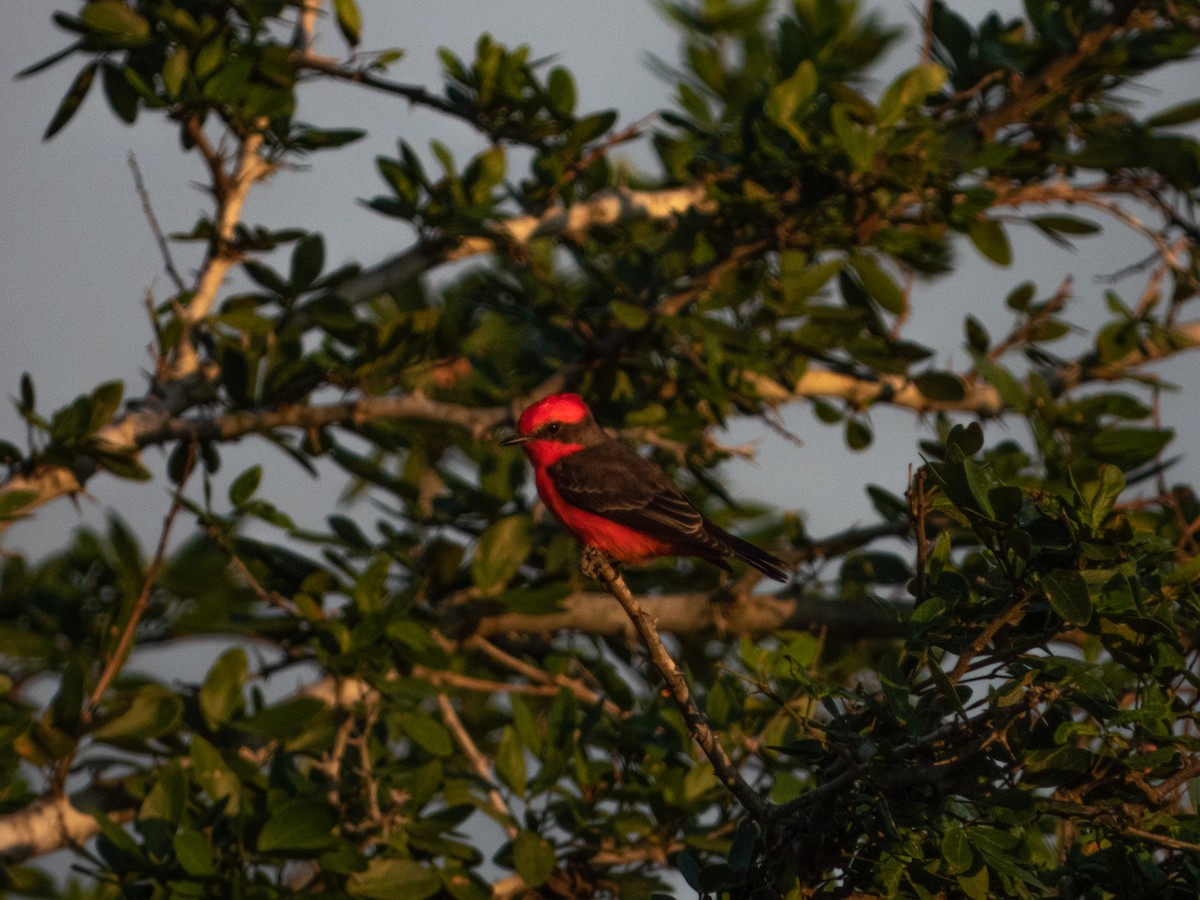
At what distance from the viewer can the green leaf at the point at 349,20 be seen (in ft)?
21.8

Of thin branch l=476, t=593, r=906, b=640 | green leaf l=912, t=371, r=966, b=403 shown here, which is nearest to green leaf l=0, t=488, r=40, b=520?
thin branch l=476, t=593, r=906, b=640

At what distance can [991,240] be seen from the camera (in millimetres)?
6840

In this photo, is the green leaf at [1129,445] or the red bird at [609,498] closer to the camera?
the red bird at [609,498]

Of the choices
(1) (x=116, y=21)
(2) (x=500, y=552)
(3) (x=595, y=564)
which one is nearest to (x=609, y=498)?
(2) (x=500, y=552)

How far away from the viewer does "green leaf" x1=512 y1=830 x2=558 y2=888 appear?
16.1 feet

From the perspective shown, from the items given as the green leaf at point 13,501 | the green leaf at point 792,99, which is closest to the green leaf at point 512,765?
the green leaf at point 13,501

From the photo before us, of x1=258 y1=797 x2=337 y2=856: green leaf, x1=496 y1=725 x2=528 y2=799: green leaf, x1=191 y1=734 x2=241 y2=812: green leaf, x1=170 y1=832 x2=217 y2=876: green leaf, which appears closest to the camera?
x1=170 y1=832 x2=217 y2=876: green leaf

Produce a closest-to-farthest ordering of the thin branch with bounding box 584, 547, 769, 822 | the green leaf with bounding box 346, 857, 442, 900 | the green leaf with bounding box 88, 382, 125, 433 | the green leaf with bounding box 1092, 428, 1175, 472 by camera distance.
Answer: the thin branch with bounding box 584, 547, 769, 822 → the green leaf with bounding box 346, 857, 442, 900 → the green leaf with bounding box 88, 382, 125, 433 → the green leaf with bounding box 1092, 428, 1175, 472

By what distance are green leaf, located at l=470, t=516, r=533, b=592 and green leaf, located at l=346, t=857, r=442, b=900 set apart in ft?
4.85

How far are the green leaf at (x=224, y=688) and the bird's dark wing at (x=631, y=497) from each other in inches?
63.1

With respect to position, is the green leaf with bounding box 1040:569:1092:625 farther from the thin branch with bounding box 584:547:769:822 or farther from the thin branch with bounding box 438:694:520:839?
the thin branch with bounding box 438:694:520:839

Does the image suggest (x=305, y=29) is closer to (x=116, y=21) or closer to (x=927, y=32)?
(x=116, y=21)

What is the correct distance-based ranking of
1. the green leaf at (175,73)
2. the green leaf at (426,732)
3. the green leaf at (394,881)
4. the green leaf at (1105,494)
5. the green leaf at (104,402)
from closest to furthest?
the green leaf at (1105,494)
the green leaf at (394,881)
the green leaf at (426,732)
the green leaf at (104,402)
the green leaf at (175,73)

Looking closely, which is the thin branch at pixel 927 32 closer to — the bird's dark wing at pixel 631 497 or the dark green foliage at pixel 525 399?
the dark green foliage at pixel 525 399
